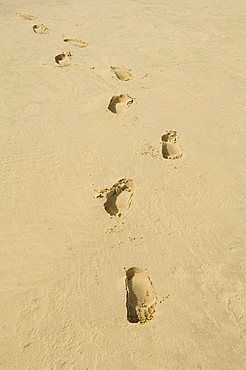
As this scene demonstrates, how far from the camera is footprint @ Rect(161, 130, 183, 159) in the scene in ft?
10.1

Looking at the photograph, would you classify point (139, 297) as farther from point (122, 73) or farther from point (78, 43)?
point (78, 43)

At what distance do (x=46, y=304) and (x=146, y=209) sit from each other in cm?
96

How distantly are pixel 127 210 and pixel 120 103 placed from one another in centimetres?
141

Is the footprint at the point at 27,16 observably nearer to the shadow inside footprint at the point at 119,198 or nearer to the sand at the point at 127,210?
the sand at the point at 127,210

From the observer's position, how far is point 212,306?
215 cm

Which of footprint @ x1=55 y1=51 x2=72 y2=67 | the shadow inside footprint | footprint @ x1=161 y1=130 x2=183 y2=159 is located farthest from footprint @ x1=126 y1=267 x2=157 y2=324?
footprint @ x1=55 y1=51 x2=72 y2=67

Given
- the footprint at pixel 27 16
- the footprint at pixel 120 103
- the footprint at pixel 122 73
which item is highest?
the footprint at pixel 27 16

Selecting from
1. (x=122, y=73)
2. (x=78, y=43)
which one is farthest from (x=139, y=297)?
(x=78, y=43)

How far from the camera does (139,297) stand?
2115mm

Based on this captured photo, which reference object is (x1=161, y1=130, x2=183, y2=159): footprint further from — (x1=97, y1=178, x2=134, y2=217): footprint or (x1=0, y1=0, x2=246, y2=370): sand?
(x1=97, y1=178, x2=134, y2=217): footprint

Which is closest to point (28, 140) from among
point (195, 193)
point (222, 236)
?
point (195, 193)

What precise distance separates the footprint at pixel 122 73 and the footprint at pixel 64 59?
1.68 feet

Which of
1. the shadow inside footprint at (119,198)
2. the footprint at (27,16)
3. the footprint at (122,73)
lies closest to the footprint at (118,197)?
the shadow inside footprint at (119,198)

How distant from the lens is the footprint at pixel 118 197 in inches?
102
